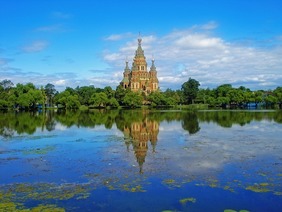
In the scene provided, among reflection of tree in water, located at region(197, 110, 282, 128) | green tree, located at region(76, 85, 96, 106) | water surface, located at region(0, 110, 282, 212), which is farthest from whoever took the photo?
green tree, located at region(76, 85, 96, 106)

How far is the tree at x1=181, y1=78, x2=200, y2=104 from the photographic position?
108188 mm

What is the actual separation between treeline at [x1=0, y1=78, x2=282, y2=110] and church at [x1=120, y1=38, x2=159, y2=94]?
5604 millimetres

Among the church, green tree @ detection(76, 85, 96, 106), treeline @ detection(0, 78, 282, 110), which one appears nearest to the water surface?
treeline @ detection(0, 78, 282, 110)

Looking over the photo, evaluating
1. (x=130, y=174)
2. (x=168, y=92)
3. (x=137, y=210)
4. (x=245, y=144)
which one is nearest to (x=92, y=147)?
(x=130, y=174)

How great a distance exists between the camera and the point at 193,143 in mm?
22250

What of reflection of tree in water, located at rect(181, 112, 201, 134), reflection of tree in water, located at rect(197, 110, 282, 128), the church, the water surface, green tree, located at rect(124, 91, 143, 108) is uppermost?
the church

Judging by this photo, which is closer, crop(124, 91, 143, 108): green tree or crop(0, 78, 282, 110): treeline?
crop(0, 78, 282, 110): treeline

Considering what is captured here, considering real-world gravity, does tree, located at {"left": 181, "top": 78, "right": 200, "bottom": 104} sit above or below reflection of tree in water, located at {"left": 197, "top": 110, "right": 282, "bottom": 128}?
above

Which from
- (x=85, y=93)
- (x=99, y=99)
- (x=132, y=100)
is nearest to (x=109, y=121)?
(x=132, y=100)

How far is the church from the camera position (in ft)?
343

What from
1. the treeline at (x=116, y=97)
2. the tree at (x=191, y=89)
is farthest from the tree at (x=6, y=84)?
the tree at (x=191, y=89)

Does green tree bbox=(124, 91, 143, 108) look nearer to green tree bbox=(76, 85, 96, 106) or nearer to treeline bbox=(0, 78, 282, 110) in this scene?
treeline bbox=(0, 78, 282, 110)

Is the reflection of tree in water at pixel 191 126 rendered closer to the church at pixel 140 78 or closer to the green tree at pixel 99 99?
the green tree at pixel 99 99

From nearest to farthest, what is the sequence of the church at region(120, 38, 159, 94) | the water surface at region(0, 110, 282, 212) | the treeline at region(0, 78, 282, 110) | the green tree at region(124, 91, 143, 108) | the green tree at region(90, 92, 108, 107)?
the water surface at region(0, 110, 282, 212) < the treeline at region(0, 78, 282, 110) < the green tree at region(124, 91, 143, 108) < the green tree at region(90, 92, 108, 107) < the church at region(120, 38, 159, 94)
